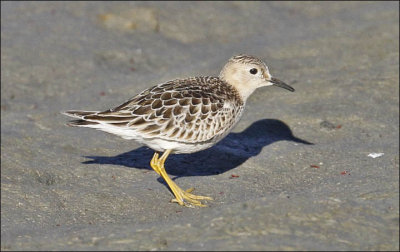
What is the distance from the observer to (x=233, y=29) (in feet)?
42.9

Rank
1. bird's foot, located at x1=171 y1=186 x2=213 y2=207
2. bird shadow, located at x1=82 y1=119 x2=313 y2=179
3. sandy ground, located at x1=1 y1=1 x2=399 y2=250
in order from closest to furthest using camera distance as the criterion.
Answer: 1. sandy ground, located at x1=1 y1=1 x2=399 y2=250
2. bird's foot, located at x1=171 y1=186 x2=213 y2=207
3. bird shadow, located at x1=82 y1=119 x2=313 y2=179

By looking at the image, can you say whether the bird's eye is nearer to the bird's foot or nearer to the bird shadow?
the bird shadow

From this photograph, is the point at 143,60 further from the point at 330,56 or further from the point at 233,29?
the point at 330,56

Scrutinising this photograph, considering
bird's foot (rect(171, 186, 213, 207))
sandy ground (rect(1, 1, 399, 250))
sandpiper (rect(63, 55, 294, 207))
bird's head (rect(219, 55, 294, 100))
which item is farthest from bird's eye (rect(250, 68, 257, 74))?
bird's foot (rect(171, 186, 213, 207))

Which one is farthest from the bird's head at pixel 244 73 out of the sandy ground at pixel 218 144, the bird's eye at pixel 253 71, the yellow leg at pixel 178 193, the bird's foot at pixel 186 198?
the bird's foot at pixel 186 198

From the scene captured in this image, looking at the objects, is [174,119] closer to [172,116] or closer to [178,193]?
[172,116]

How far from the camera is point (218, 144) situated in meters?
8.83

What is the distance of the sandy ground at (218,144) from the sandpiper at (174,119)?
0.55 meters

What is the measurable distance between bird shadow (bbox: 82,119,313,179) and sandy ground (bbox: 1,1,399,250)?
0.08 feet

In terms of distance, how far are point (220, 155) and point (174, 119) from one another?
1.47 metres

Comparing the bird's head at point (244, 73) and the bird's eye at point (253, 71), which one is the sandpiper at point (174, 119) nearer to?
the bird's head at point (244, 73)

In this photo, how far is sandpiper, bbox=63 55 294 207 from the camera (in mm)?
7145

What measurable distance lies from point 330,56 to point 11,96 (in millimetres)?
5146

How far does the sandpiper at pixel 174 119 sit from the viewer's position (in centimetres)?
714
